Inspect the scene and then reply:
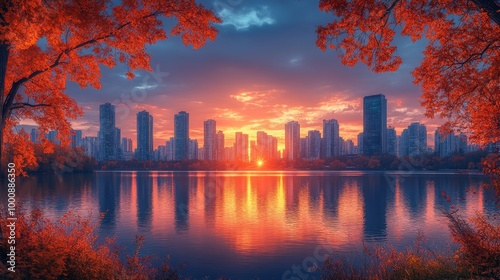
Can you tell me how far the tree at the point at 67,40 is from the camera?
318 inches

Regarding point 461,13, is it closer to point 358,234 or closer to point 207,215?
point 358,234

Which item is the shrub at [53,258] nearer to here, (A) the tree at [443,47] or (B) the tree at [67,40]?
(B) the tree at [67,40]

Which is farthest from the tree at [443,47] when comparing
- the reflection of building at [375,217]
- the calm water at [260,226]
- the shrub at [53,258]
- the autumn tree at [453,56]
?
the reflection of building at [375,217]

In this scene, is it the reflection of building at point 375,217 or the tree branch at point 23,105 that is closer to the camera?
the tree branch at point 23,105

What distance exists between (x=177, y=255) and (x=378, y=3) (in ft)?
71.1

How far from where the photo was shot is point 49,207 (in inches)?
1773

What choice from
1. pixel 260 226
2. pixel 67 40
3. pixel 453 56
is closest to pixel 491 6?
pixel 453 56

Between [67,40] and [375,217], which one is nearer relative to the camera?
[67,40]

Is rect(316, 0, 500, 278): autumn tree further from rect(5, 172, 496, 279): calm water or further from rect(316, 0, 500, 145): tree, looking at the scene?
rect(5, 172, 496, 279): calm water

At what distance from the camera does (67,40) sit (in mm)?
11039

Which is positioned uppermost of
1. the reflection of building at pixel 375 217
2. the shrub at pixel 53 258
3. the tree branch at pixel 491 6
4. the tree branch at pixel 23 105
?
the tree branch at pixel 491 6

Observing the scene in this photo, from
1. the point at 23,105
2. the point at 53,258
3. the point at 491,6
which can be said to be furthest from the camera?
the point at 23,105

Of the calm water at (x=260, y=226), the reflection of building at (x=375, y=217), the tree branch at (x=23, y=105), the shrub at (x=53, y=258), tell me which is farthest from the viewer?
the reflection of building at (x=375, y=217)

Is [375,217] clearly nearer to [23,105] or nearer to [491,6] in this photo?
[491,6]
